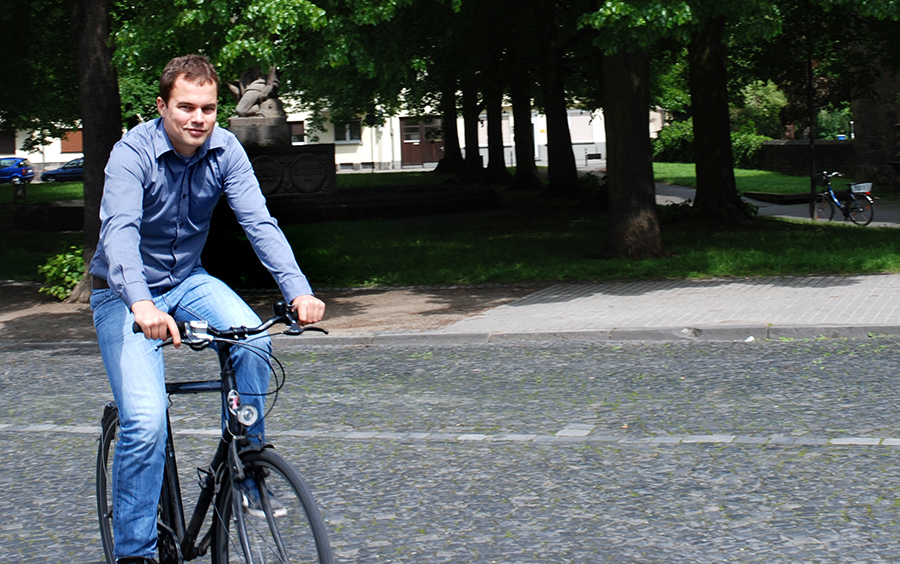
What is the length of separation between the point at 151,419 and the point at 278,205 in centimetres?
2259

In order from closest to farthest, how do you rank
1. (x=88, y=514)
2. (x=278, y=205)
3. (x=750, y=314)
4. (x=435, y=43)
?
(x=88, y=514)
(x=750, y=314)
(x=278, y=205)
(x=435, y=43)

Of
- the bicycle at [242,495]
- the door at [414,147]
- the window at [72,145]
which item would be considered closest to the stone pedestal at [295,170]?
the bicycle at [242,495]

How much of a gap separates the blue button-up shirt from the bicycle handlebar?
0.30ft

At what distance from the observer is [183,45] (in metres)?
12.6

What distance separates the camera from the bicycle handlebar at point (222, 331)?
339 cm

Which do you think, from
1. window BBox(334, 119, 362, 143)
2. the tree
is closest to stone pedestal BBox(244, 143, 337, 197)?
the tree

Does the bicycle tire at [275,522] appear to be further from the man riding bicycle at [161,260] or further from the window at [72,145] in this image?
the window at [72,145]

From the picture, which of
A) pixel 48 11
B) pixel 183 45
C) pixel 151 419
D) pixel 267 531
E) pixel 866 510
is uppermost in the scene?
pixel 48 11

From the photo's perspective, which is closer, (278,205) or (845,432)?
(845,432)

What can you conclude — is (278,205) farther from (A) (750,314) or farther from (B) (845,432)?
(B) (845,432)

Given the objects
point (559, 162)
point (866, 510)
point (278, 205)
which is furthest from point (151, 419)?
point (559, 162)

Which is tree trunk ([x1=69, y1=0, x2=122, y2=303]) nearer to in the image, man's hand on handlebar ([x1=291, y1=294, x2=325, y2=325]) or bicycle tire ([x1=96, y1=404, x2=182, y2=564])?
bicycle tire ([x1=96, y1=404, x2=182, y2=564])

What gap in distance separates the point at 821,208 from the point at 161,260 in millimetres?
22027

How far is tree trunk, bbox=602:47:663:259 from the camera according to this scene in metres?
15.8
